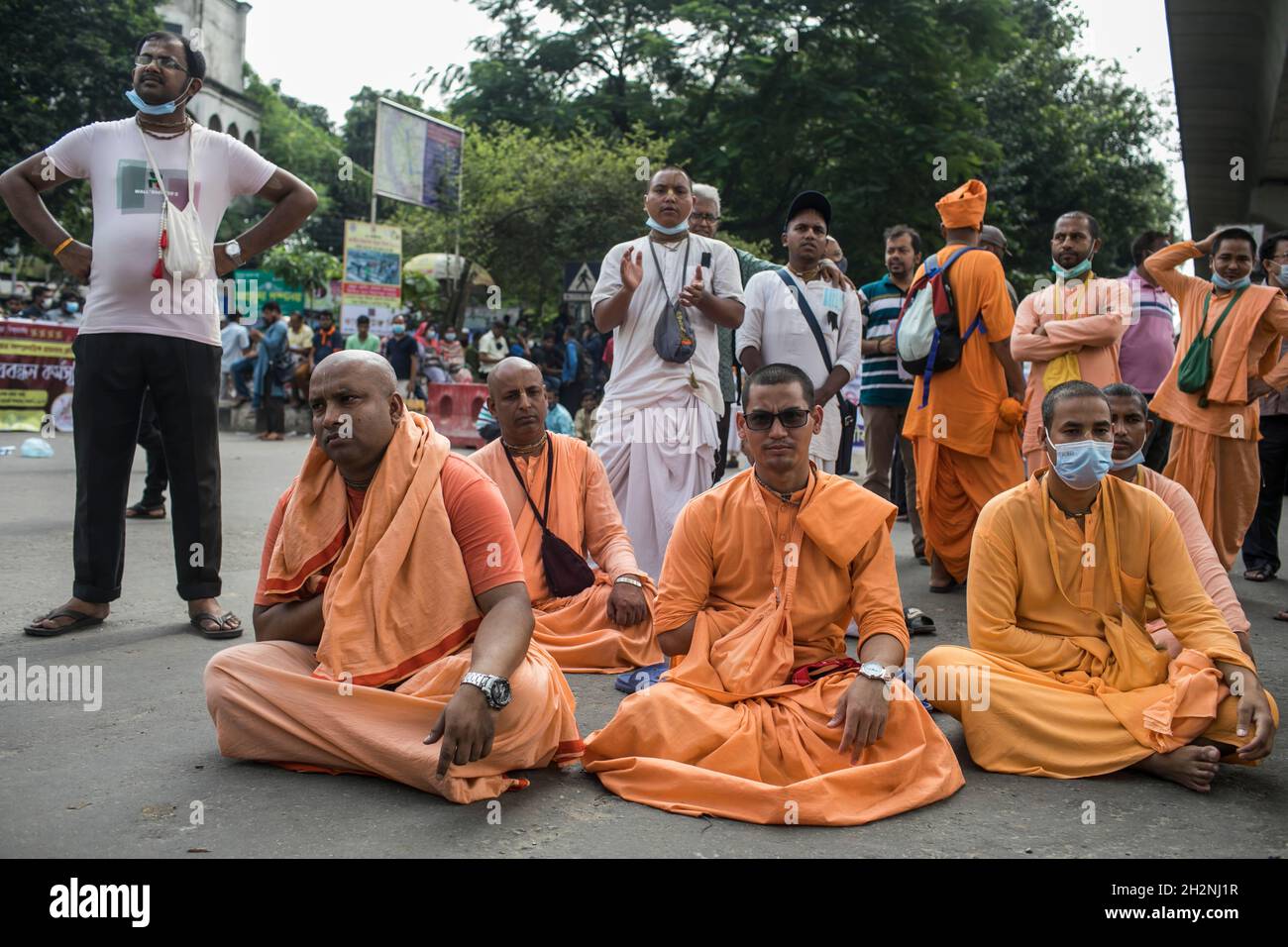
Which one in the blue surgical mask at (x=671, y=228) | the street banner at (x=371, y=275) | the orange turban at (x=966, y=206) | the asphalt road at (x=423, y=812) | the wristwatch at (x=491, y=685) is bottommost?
the asphalt road at (x=423, y=812)

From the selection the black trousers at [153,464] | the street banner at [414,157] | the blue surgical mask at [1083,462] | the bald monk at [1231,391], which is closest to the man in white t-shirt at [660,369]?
the blue surgical mask at [1083,462]

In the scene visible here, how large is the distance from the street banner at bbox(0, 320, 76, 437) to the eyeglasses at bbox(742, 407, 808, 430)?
1351cm

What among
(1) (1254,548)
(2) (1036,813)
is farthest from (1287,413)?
(2) (1036,813)

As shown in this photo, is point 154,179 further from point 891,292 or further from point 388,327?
point 388,327

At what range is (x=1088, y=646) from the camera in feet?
13.8

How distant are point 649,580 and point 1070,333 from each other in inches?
121

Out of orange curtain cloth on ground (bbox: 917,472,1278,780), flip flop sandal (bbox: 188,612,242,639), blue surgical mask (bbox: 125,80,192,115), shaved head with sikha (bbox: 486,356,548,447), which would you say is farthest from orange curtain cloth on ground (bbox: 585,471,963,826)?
blue surgical mask (bbox: 125,80,192,115)

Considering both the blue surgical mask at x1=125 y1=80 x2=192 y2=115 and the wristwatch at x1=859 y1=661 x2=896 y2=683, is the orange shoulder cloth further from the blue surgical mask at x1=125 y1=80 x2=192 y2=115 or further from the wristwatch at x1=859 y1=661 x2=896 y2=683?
the blue surgical mask at x1=125 y1=80 x2=192 y2=115

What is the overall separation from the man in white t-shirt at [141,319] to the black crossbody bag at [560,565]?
1417mm

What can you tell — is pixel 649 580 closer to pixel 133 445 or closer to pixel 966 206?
pixel 133 445

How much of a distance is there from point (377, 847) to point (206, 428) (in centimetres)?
297

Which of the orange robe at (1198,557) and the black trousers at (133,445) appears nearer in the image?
the orange robe at (1198,557)

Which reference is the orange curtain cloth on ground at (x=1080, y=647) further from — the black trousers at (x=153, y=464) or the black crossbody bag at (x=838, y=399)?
the black trousers at (x=153, y=464)

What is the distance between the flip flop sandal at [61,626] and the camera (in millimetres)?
5289
